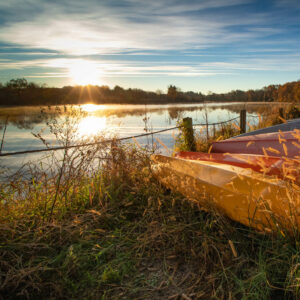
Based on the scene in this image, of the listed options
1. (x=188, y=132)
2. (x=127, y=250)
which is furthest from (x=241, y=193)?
(x=188, y=132)

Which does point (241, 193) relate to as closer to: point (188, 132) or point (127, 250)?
point (127, 250)

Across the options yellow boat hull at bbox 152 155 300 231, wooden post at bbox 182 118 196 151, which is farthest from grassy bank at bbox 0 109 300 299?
wooden post at bbox 182 118 196 151

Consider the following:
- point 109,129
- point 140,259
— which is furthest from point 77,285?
point 109,129

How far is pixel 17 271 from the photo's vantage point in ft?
5.73

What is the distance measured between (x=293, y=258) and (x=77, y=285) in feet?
4.74

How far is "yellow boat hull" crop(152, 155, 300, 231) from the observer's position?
180 cm

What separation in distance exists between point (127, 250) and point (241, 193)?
41.2 inches

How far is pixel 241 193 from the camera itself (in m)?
2.02

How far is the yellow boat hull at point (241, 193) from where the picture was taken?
1797 millimetres

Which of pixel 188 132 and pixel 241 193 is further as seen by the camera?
pixel 188 132

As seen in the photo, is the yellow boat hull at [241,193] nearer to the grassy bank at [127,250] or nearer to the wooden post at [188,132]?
the grassy bank at [127,250]

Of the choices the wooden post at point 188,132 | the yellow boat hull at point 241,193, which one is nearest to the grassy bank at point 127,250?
the yellow boat hull at point 241,193

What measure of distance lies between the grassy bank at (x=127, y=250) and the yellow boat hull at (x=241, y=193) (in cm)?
11

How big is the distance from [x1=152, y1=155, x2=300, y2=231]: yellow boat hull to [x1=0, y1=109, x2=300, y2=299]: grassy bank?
0.35 feet
